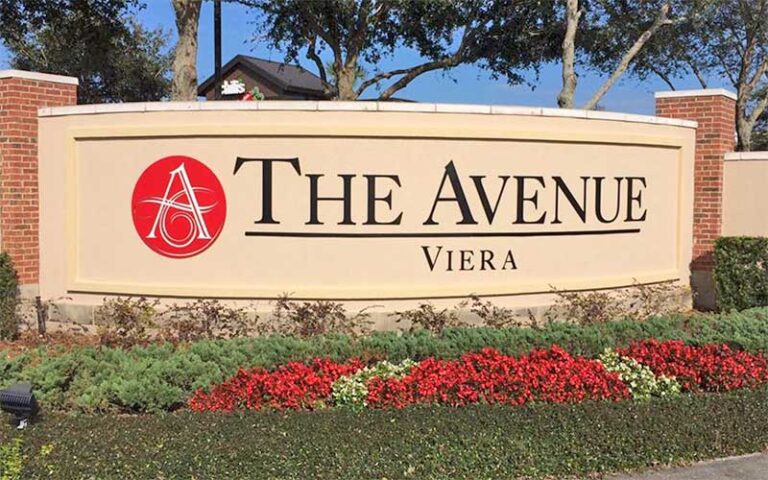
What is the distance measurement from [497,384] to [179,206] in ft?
15.9

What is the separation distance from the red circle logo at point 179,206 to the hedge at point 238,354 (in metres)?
1.73

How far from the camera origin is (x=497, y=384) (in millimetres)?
5375

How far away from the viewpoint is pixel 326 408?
5.27 meters

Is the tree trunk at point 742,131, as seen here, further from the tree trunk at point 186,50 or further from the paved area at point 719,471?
the paved area at point 719,471

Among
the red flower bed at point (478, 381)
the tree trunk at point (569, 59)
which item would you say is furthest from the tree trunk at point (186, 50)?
the tree trunk at point (569, 59)

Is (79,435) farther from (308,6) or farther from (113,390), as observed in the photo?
(308,6)

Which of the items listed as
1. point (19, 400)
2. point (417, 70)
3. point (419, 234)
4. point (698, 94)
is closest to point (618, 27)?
point (417, 70)

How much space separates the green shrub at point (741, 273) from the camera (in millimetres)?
10227

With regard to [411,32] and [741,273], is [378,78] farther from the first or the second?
[741,273]

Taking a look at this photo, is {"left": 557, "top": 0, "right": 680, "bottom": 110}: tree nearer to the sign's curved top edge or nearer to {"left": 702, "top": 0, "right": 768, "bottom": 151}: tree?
{"left": 702, "top": 0, "right": 768, "bottom": 151}: tree

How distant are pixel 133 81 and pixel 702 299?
73.4 feet

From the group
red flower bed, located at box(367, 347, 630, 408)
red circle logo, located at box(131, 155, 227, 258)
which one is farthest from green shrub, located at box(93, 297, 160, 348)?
red flower bed, located at box(367, 347, 630, 408)

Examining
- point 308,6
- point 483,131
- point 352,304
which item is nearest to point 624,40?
point 308,6

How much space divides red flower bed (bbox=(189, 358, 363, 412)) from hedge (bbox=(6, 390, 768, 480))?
11.8 inches
